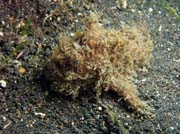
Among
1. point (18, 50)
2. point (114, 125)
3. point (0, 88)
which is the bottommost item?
point (114, 125)

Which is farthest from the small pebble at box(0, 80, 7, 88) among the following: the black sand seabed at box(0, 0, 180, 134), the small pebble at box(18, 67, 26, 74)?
the small pebble at box(18, 67, 26, 74)

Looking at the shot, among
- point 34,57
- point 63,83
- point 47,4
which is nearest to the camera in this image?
point 63,83

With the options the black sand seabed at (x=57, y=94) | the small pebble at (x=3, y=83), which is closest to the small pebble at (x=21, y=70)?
the black sand seabed at (x=57, y=94)

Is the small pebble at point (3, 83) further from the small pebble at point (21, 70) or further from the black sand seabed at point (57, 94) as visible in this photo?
the small pebble at point (21, 70)

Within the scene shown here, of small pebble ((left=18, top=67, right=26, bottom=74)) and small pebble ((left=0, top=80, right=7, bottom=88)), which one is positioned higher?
small pebble ((left=18, top=67, right=26, bottom=74))

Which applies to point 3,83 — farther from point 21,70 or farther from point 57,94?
point 57,94

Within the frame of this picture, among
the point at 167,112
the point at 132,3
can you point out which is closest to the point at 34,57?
the point at 167,112

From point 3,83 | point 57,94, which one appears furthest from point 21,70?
point 57,94

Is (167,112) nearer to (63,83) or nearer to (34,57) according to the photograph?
(63,83)

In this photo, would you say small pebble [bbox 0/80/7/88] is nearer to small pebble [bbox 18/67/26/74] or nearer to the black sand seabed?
the black sand seabed
